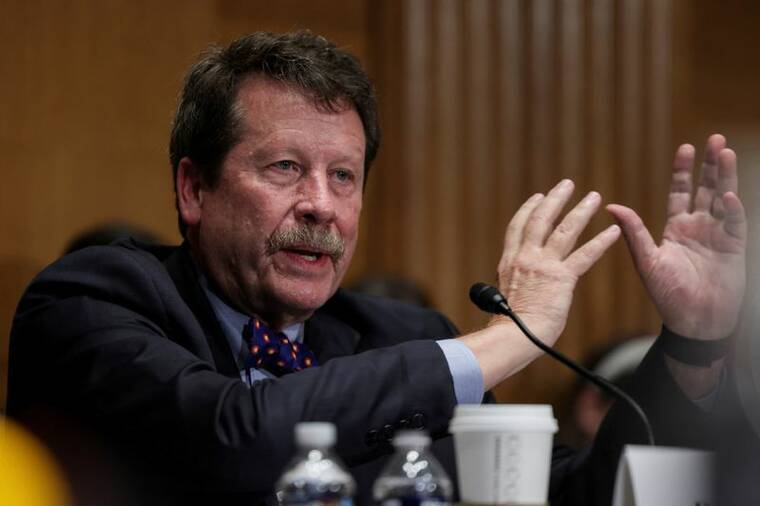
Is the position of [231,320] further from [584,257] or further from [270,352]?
[584,257]

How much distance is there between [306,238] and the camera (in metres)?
2.70

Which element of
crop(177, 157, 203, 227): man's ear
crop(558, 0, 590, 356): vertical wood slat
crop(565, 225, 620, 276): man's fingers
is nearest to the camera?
crop(565, 225, 620, 276): man's fingers

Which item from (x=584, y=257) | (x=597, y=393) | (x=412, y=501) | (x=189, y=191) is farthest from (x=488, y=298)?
(x=597, y=393)

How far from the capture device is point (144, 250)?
2811mm

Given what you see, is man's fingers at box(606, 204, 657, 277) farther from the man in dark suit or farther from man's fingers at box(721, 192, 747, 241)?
man's fingers at box(721, 192, 747, 241)

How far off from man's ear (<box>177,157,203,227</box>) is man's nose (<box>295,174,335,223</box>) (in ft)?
0.94

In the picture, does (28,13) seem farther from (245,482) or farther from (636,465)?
(636,465)

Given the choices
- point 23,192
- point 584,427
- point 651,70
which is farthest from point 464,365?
point 651,70

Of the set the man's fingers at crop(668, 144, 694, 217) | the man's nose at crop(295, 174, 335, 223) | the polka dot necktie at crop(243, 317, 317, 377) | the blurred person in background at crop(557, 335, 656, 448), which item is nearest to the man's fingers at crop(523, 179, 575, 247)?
the man's fingers at crop(668, 144, 694, 217)

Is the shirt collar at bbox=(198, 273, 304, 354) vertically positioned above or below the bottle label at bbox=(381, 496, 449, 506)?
below

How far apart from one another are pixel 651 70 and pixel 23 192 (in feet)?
8.16

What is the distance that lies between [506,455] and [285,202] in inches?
42.6

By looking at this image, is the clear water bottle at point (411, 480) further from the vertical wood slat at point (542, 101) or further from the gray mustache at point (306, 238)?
the vertical wood slat at point (542, 101)

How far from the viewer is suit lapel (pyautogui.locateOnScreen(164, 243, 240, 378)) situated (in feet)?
8.62
